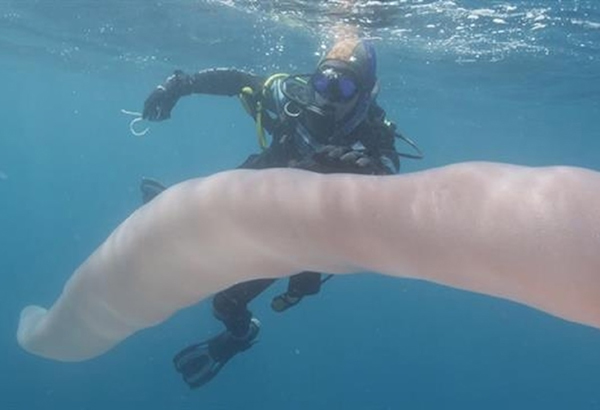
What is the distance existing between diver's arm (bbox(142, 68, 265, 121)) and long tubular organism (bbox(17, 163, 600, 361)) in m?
4.83

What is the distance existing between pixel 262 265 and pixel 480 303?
47666 mm

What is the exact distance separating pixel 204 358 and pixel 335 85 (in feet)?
9.54

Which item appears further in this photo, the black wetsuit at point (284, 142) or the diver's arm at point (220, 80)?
the diver's arm at point (220, 80)

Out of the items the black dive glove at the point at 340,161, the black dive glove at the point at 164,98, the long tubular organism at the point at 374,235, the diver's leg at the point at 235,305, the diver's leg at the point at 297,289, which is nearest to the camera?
the long tubular organism at the point at 374,235

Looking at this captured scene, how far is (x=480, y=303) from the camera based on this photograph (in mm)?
47406

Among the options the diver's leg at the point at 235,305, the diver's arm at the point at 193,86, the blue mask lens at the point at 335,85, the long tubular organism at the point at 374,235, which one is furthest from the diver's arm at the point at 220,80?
the long tubular organism at the point at 374,235

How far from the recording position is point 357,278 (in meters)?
42.8

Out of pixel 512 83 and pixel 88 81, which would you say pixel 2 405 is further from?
pixel 88 81

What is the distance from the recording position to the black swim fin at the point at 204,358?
20.6ft

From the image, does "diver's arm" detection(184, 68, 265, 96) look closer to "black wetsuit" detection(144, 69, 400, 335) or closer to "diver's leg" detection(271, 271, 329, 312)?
"black wetsuit" detection(144, 69, 400, 335)

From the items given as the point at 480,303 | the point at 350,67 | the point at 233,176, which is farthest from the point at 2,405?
the point at 480,303

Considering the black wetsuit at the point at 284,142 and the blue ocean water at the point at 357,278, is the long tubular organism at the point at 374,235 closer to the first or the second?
the black wetsuit at the point at 284,142

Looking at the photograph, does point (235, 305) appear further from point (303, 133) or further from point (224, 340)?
point (303, 133)

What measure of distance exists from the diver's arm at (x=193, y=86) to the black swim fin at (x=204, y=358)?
251 centimetres
